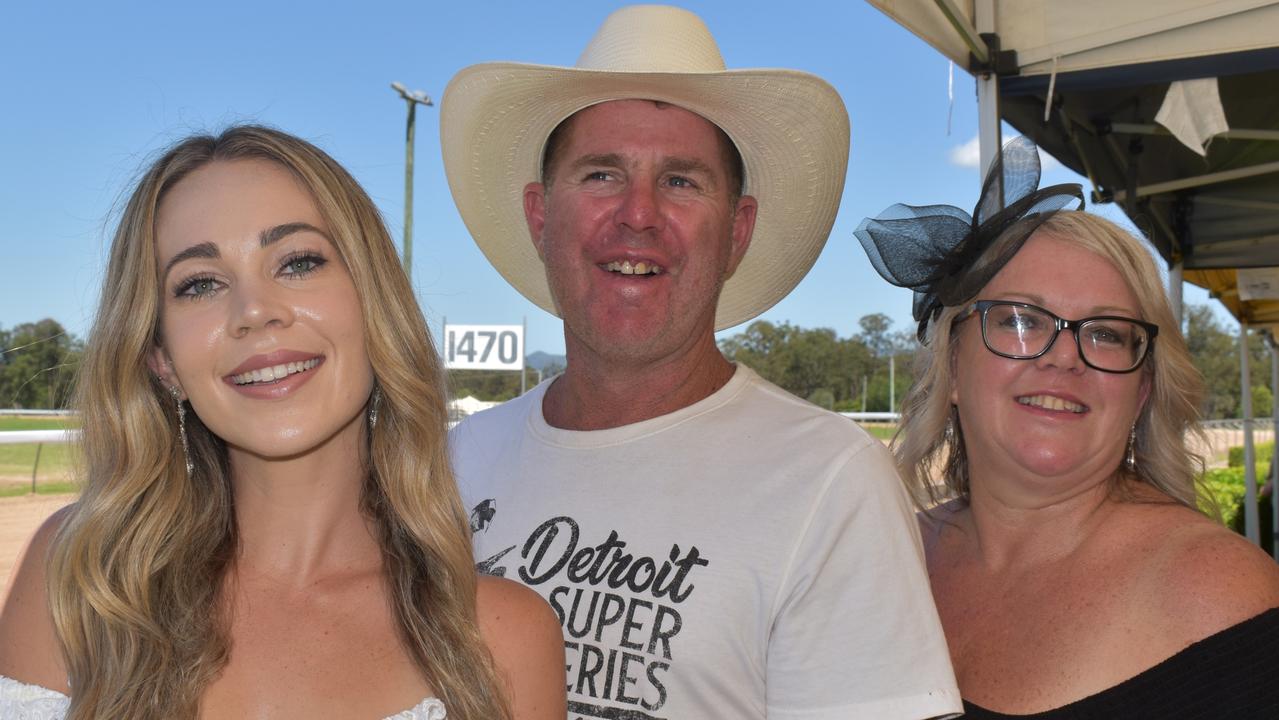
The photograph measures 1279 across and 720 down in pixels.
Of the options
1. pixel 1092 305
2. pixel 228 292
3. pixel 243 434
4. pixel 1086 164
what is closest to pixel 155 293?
pixel 228 292

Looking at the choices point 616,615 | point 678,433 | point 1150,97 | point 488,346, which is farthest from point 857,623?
point 488,346

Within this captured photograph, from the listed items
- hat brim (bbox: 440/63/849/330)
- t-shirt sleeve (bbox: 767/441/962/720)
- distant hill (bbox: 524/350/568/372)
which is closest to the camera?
t-shirt sleeve (bbox: 767/441/962/720)

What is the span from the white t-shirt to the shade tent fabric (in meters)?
1.45

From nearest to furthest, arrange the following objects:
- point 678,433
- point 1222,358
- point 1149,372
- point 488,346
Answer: point 678,433 < point 1149,372 < point 488,346 < point 1222,358

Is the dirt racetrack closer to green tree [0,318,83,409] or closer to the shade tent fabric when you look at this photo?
green tree [0,318,83,409]

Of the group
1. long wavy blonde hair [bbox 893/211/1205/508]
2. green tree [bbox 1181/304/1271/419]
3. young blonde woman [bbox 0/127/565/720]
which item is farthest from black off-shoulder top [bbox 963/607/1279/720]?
green tree [bbox 1181/304/1271/419]

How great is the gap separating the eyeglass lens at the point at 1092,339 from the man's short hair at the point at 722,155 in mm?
720

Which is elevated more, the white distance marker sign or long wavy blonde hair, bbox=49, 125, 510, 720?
the white distance marker sign

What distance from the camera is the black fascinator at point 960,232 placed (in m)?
2.47

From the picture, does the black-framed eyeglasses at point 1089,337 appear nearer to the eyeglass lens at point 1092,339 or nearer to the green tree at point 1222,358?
the eyeglass lens at point 1092,339

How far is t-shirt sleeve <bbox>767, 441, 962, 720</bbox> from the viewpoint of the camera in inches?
71.9

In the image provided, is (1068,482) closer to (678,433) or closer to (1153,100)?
(678,433)

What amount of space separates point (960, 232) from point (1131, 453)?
680mm

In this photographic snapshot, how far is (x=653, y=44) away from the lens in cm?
234
